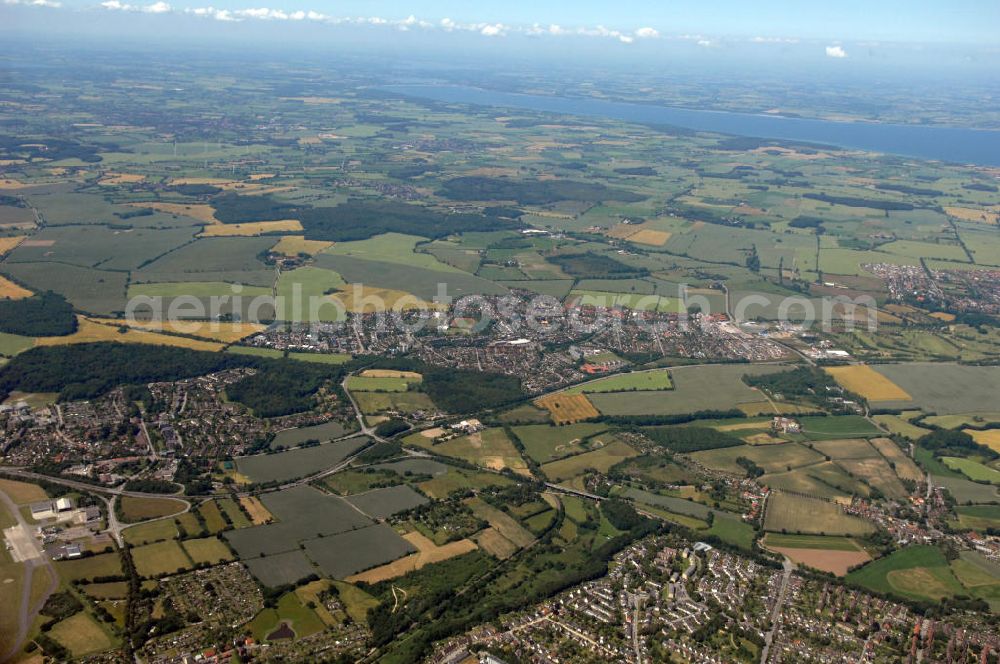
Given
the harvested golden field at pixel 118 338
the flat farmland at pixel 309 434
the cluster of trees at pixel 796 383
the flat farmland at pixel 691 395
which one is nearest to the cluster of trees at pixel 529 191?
the flat farmland at pixel 691 395

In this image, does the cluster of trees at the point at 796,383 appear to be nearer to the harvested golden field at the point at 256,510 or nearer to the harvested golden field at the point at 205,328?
the harvested golden field at the point at 256,510

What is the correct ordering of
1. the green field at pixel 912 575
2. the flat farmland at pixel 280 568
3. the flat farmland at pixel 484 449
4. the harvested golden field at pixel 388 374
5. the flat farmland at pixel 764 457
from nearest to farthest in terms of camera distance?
the flat farmland at pixel 280 568 → the green field at pixel 912 575 → the flat farmland at pixel 484 449 → the flat farmland at pixel 764 457 → the harvested golden field at pixel 388 374

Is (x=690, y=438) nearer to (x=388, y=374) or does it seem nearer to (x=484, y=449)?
(x=484, y=449)

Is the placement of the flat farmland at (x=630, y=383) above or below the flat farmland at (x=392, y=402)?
above

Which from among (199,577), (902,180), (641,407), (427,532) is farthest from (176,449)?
(902,180)

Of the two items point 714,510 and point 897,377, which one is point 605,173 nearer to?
point 897,377

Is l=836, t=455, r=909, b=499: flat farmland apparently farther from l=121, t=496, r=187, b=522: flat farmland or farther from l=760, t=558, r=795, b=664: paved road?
l=121, t=496, r=187, b=522: flat farmland

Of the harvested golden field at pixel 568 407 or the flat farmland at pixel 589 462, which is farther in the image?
the harvested golden field at pixel 568 407
